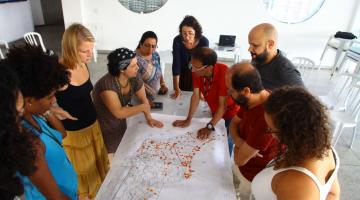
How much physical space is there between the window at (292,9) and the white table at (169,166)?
14.8 ft

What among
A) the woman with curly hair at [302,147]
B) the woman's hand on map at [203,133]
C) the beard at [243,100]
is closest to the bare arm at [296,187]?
the woman with curly hair at [302,147]

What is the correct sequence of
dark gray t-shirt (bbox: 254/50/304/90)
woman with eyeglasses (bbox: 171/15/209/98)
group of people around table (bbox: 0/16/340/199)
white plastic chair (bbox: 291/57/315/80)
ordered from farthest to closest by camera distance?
white plastic chair (bbox: 291/57/315/80) → woman with eyeglasses (bbox: 171/15/209/98) → dark gray t-shirt (bbox: 254/50/304/90) → group of people around table (bbox: 0/16/340/199)

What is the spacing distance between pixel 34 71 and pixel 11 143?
1.54 ft

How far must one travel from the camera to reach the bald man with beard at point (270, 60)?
6.14ft

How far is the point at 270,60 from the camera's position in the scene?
195 centimetres

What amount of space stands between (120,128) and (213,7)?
4.18 m

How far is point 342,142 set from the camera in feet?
10.1

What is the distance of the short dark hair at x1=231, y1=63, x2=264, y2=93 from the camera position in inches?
49.7

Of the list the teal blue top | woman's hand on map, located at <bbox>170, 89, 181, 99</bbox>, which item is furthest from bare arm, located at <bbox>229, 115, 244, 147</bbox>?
the teal blue top

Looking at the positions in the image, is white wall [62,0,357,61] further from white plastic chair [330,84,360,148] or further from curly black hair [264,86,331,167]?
curly black hair [264,86,331,167]

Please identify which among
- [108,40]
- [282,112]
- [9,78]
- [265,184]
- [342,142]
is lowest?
[342,142]

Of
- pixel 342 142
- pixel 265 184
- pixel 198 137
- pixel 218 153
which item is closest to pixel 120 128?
pixel 198 137

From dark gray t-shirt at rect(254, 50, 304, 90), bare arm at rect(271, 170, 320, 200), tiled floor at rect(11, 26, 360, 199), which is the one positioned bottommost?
tiled floor at rect(11, 26, 360, 199)

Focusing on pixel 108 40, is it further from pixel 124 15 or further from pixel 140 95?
pixel 140 95
